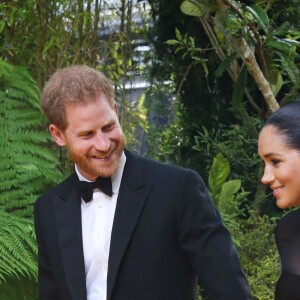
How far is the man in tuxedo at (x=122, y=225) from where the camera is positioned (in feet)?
9.41

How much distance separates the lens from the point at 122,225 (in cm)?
292

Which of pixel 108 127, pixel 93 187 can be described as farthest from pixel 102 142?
pixel 93 187

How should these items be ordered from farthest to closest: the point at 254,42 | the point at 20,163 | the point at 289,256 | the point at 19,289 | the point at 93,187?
the point at 20,163
the point at 254,42
the point at 19,289
the point at 93,187
the point at 289,256

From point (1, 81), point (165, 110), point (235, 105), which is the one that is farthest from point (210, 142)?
point (1, 81)

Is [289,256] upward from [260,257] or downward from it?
upward

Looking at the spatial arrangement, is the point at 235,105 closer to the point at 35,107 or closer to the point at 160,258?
the point at 35,107

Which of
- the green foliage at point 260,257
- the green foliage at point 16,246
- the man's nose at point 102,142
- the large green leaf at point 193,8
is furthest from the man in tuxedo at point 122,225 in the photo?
the large green leaf at point 193,8

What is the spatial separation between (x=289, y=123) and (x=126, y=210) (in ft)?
2.46

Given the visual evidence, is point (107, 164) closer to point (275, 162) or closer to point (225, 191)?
point (275, 162)

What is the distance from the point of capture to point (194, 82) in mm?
5934

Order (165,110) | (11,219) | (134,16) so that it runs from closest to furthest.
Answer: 1. (11,219)
2. (134,16)
3. (165,110)

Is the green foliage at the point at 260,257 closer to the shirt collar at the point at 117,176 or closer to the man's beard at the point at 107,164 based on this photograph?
the shirt collar at the point at 117,176

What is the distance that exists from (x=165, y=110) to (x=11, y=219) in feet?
7.90

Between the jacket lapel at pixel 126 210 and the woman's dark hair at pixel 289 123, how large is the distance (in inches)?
26.2
